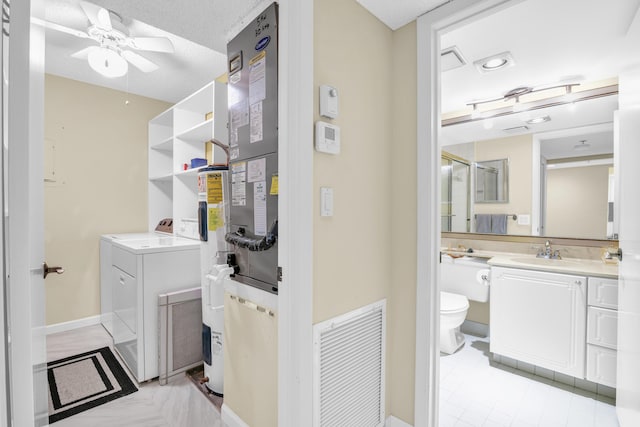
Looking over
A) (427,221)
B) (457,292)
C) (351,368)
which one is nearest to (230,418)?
(351,368)

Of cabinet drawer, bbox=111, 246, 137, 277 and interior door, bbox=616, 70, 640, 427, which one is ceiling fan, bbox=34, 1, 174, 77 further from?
interior door, bbox=616, 70, 640, 427

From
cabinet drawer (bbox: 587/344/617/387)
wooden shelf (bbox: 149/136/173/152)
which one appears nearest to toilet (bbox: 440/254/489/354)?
cabinet drawer (bbox: 587/344/617/387)

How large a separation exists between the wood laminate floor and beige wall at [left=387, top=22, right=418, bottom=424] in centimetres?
108

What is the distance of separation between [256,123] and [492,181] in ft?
7.69

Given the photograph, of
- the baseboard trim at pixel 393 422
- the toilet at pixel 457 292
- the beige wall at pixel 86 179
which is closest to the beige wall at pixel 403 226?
the baseboard trim at pixel 393 422

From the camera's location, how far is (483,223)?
9.19 feet

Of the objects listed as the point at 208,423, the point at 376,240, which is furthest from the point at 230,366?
the point at 376,240

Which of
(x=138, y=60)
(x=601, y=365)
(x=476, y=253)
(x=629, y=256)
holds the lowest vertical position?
(x=601, y=365)

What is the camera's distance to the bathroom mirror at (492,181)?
2652 millimetres

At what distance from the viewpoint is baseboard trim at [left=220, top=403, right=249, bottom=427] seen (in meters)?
1.54

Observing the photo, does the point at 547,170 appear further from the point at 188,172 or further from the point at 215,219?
the point at 188,172

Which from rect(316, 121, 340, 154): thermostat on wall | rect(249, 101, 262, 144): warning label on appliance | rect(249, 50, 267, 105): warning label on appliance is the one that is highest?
rect(249, 50, 267, 105): warning label on appliance

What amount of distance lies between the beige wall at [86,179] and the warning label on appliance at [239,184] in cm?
240

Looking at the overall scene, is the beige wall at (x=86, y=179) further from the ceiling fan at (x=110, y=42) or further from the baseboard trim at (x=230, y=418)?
the baseboard trim at (x=230, y=418)
